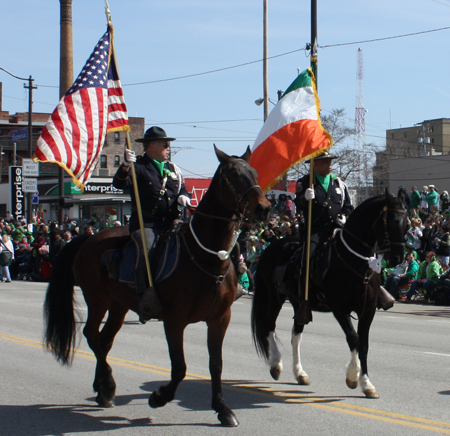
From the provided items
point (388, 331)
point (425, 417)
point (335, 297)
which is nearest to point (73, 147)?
point (335, 297)

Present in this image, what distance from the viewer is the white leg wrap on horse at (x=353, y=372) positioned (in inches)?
269

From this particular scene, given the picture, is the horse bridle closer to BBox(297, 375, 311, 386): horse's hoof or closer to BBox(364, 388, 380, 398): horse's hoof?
BBox(364, 388, 380, 398): horse's hoof

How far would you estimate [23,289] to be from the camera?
71.1ft

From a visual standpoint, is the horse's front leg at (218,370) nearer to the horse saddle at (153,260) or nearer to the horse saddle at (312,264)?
the horse saddle at (153,260)

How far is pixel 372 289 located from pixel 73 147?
139 inches

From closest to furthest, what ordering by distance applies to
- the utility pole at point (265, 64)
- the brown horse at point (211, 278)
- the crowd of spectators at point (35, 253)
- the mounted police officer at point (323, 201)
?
the brown horse at point (211, 278) → the mounted police officer at point (323, 201) → the crowd of spectators at point (35, 253) → the utility pole at point (265, 64)

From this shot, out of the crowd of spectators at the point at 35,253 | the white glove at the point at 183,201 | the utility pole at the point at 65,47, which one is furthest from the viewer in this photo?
the utility pole at the point at 65,47

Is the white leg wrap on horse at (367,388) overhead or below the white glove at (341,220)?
below

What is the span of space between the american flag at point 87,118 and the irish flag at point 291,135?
1.82 meters

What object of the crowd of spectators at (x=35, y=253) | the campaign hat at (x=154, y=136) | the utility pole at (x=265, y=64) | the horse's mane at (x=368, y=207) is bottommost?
the crowd of spectators at (x=35, y=253)

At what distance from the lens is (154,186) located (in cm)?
662

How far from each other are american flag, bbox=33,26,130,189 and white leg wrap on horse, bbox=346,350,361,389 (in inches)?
129

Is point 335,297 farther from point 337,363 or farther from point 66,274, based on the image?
point 66,274

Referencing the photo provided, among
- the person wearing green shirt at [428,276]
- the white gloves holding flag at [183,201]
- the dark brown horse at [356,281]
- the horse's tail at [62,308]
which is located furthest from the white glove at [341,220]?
the person wearing green shirt at [428,276]
